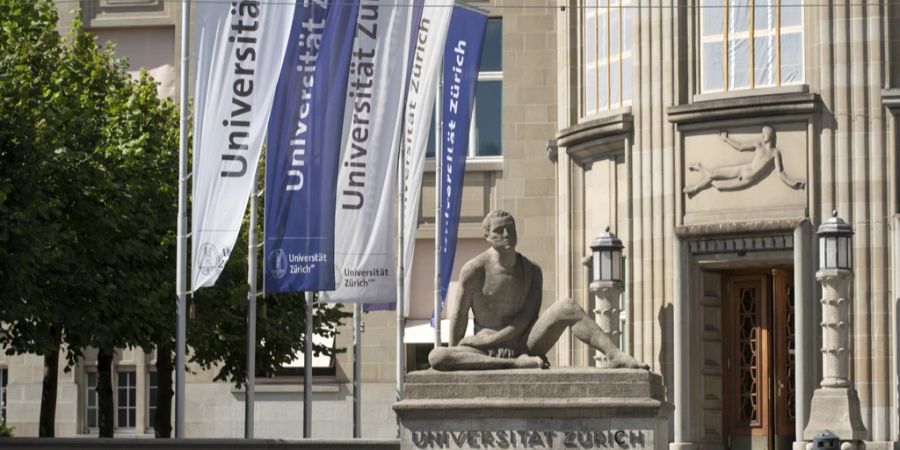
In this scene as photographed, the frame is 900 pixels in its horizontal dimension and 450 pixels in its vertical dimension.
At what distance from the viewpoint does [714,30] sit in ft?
116

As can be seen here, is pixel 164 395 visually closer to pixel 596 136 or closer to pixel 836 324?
pixel 596 136

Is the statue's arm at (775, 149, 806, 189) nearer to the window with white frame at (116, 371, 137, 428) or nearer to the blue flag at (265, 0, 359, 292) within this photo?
the blue flag at (265, 0, 359, 292)

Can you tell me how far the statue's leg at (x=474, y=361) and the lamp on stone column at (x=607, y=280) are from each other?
13.1 m

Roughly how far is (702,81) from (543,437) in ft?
46.6

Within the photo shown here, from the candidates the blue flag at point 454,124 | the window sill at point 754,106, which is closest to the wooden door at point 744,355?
the window sill at point 754,106

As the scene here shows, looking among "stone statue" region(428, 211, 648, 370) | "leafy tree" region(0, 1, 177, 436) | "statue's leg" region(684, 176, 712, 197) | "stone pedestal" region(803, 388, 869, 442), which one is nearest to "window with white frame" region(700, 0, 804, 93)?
"statue's leg" region(684, 176, 712, 197)

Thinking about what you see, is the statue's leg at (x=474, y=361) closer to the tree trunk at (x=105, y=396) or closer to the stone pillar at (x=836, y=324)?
the stone pillar at (x=836, y=324)

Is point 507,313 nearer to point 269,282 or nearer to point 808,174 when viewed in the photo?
point 269,282

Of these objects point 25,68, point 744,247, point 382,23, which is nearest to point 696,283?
point 744,247

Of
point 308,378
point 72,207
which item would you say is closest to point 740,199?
point 308,378

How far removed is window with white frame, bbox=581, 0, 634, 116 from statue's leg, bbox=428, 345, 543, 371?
14.7 meters

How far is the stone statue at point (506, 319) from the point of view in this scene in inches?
882

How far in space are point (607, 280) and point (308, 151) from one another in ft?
23.7

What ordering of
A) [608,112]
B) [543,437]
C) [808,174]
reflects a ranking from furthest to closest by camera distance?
[608,112]
[808,174]
[543,437]
